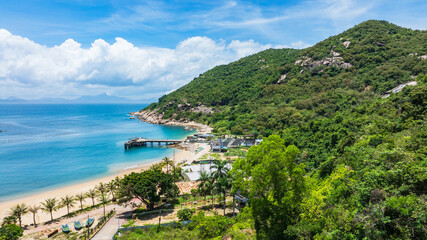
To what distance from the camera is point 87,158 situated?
64125mm

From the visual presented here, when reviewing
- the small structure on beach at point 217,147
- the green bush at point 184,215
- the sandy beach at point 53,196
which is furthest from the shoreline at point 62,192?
the green bush at point 184,215

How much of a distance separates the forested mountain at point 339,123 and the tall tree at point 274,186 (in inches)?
3.6

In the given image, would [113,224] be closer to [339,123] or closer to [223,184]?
[223,184]

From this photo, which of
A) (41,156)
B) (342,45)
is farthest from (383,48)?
(41,156)

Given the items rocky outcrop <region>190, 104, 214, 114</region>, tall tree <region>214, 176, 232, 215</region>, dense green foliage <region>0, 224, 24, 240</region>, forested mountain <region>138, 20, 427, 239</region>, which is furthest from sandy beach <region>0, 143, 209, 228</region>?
rocky outcrop <region>190, 104, 214, 114</region>

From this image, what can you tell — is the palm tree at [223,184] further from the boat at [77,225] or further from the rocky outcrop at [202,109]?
the rocky outcrop at [202,109]

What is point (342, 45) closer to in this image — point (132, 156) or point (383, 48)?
point (383, 48)

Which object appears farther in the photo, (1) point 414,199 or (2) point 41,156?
(2) point 41,156

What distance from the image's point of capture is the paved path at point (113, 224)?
24.7 m

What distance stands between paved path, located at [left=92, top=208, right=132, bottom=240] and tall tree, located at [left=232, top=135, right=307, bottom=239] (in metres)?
17.6

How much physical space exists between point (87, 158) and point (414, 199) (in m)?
71.0

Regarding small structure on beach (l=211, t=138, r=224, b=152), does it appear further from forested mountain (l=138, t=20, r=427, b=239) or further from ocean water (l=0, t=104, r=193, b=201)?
forested mountain (l=138, t=20, r=427, b=239)

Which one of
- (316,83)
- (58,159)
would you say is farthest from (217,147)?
(316,83)

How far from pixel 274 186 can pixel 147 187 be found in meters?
19.0
